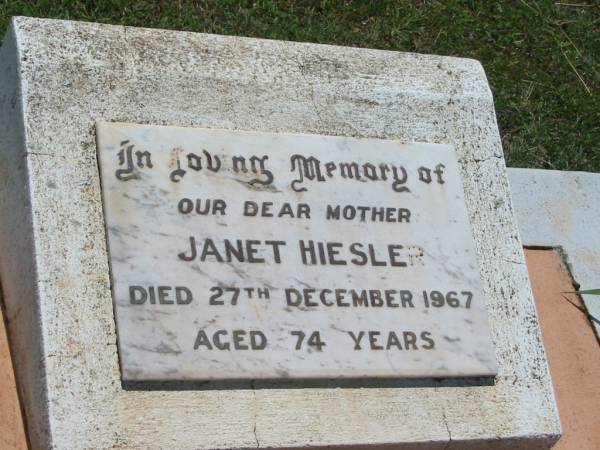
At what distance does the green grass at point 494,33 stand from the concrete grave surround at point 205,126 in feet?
4.17

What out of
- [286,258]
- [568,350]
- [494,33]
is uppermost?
[494,33]

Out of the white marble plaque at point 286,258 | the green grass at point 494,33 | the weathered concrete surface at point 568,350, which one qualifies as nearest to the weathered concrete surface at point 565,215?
the weathered concrete surface at point 568,350

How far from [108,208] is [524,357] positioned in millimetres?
1303

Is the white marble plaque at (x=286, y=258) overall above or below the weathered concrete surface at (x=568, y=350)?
above

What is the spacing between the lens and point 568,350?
3707 mm

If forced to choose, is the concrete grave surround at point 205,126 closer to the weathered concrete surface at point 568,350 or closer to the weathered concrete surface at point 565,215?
the weathered concrete surface at point 568,350

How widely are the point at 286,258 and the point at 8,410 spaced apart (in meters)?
0.84

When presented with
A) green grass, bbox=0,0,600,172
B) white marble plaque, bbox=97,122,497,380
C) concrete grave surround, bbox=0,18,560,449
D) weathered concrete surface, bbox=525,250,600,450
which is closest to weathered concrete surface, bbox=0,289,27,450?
concrete grave surround, bbox=0,18,560,449

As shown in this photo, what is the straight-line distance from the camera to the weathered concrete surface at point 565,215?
4008mm

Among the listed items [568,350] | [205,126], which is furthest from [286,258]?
[568,350]

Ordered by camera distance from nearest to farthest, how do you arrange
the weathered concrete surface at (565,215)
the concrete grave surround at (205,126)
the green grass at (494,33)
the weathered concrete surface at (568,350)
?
the concrete grave surround at (205,126)
the weathered concrete surface at (568,350)
the weathered concrete surface at (565,215)
the green grass at (494,33)

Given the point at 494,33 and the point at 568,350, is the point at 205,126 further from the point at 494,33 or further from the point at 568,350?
the point at 494,33

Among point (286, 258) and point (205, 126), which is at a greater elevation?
Result: point (205, 126)

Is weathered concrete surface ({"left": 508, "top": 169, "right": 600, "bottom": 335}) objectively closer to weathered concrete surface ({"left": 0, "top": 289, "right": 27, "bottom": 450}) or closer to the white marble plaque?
the white marble plaque
